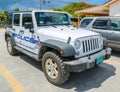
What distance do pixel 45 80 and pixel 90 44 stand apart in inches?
63.3

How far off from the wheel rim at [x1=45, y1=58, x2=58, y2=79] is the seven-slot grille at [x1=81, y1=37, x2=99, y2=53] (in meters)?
0.87

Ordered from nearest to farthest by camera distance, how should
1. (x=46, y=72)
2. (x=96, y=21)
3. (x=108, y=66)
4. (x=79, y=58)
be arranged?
(x=79, y=58)
(x=46, y=72)
(x=108, y=66)
(x=96, y=21)

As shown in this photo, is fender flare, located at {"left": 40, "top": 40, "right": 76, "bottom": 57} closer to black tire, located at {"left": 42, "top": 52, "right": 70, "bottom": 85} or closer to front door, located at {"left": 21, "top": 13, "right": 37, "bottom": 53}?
black tire, located at {"left": 42, "top": 52, "right": 70, "bottom": 85}

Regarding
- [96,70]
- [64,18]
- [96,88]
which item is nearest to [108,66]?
[96,70]

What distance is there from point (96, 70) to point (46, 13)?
250cm

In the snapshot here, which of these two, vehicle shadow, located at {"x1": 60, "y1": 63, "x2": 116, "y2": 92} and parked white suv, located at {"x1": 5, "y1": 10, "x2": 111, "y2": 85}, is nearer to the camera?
parked white suv, located at {"x1": 5, "y1": 10, "x2": 111, "y2": 85}

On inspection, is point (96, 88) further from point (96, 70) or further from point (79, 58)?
point (96, 70)

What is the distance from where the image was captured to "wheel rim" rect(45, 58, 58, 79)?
4484 millimetres

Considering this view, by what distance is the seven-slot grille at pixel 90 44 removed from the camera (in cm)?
438

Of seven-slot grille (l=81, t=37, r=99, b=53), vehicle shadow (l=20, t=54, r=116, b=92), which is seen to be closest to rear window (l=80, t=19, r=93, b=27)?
vehicle shadow (l=20, t=54, r=116, b=92)

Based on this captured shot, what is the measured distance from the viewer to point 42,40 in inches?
195

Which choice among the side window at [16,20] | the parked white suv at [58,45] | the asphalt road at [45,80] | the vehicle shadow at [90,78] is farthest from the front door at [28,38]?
the vehicle shadow at [90,78]

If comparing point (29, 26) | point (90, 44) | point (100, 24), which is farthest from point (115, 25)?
point (29, 26)

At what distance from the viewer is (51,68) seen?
4605 millimetres
